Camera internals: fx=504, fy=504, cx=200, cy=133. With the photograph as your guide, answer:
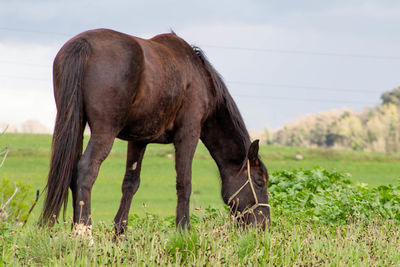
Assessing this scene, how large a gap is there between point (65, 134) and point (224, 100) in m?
2.93

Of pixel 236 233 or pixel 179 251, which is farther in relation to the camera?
pixel 236 233

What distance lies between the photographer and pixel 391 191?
10688 millimetres

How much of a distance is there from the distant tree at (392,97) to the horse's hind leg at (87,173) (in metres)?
65.0

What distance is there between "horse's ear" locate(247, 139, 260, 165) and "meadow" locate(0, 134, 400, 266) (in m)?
0.76

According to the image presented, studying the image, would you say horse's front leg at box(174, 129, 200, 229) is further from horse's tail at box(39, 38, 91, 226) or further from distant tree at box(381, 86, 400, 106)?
distant tree at box(381, 86, 400, 106)

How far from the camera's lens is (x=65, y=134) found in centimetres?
597

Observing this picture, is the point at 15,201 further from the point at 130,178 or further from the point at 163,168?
the point at 163,168

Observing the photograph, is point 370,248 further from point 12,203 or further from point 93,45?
point 12,203

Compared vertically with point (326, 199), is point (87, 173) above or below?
above

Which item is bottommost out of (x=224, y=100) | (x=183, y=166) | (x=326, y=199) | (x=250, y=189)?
(x=326, y=199)

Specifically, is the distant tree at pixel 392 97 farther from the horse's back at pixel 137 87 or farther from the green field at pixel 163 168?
the horse's back at pixel 137 87

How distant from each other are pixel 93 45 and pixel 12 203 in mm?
5218

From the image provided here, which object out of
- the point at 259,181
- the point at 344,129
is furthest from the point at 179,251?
the point at 344,129

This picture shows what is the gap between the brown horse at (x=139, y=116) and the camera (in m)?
5.95
